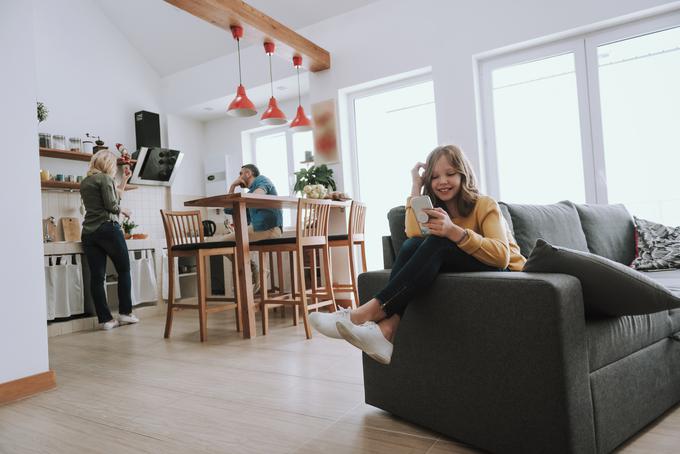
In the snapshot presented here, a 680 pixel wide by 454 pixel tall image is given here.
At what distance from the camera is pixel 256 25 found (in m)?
3.68

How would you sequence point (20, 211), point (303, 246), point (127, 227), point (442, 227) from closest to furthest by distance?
point (442, 227) → point (20, 211) → point (303, 246) → point (127, 227)

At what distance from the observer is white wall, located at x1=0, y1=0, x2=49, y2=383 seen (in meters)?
2.03

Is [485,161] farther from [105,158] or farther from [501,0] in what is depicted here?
[105,158]

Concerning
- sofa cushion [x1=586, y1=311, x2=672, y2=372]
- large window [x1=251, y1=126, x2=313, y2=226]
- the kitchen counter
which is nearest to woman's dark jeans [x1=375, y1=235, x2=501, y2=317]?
sofa cushion [x1=586, y1=311, x2=672, y2=372]

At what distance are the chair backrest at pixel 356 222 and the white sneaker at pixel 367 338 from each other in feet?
7.24

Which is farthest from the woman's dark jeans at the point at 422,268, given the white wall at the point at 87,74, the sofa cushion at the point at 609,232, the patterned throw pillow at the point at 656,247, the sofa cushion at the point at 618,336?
the white wall at the point at 87,74

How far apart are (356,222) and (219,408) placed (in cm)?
227

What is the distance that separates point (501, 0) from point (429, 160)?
2698 mm

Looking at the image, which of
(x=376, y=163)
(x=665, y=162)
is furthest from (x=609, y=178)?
(x=376, y=163)

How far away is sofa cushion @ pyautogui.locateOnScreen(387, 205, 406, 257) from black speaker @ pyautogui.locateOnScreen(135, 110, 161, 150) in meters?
4.44

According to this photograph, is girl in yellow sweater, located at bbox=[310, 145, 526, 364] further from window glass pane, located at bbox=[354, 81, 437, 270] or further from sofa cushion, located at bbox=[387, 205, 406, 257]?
window glass pane, located at bbox=[354, 81, 437, 270]

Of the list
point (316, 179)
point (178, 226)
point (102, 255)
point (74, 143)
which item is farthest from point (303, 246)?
point (74, 143)

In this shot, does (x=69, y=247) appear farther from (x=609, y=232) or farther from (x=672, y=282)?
(x=672, y=282)

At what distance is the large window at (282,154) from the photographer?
18.3 ft
